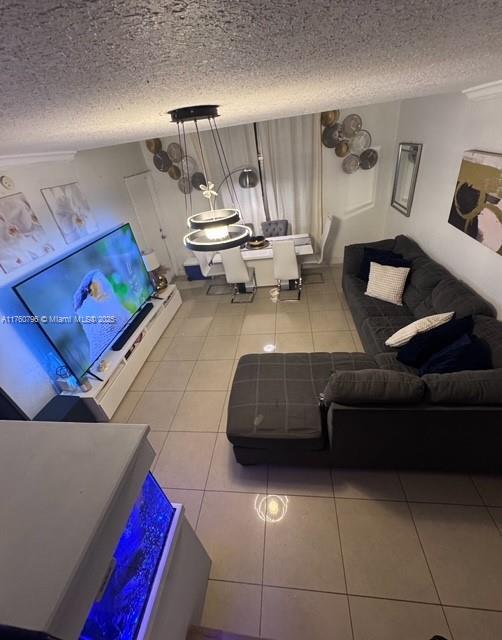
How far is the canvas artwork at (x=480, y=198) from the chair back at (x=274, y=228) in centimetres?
257

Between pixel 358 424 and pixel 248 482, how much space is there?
96 centimetres

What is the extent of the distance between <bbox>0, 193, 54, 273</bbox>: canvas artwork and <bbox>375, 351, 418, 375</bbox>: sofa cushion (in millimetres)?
2995

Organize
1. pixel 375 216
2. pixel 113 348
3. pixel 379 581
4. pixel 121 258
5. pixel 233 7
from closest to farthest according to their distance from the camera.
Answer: pixel 233 7, pixel 379 581, pixel 113 348, pixel 121 258, pixel 375 216

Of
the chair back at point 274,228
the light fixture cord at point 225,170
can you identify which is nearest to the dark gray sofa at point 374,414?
the chair back at point 274,228

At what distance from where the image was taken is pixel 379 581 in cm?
158

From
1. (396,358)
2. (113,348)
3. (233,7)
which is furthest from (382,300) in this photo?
(233,7)

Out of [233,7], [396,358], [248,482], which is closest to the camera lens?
[233,7]

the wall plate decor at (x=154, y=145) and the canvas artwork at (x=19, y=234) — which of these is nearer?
the canvas artwork at (x=19, y=234)

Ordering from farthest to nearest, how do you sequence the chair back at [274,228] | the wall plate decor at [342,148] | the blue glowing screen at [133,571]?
the chair back at [274,228]
the wall plate decor at [342,148]
the blue glowing screen at [133,571]

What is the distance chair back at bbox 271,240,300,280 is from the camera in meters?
3.95

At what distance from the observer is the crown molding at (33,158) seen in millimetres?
2205

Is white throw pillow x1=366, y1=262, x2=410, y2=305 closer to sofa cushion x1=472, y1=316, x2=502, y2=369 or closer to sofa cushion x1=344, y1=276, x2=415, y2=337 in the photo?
sofa cushion x1=344, y1=276, x2=415, y2=337

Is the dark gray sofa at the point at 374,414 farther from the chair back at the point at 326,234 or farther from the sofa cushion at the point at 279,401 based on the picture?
the chair back at the point at 326,234

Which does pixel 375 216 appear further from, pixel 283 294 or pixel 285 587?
pixel 285 587
